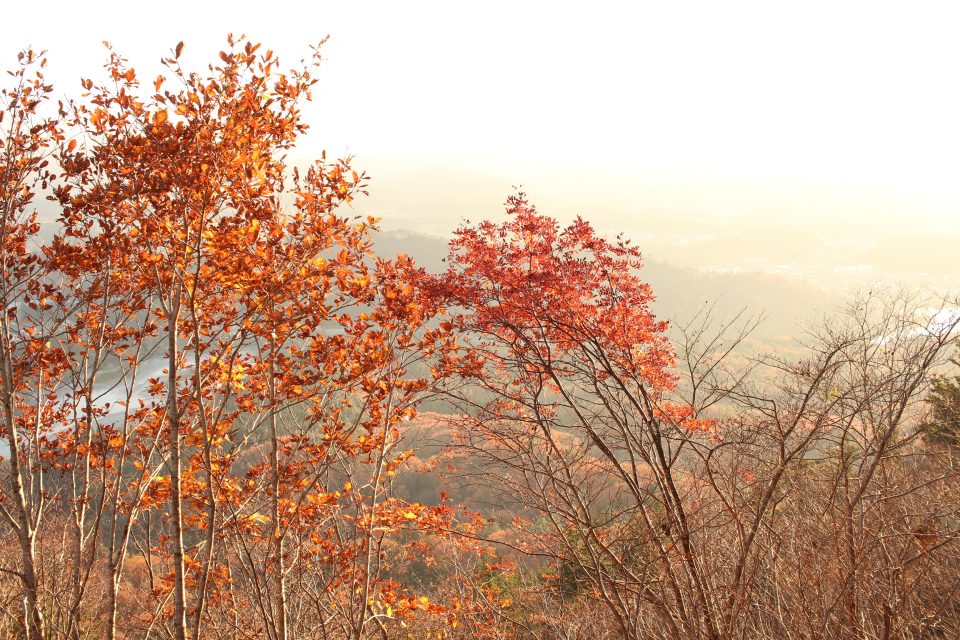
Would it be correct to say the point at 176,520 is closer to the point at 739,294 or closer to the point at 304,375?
the point at 304,375

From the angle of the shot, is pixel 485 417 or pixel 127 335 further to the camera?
pixel 485 417

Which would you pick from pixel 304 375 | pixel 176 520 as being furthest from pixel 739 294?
pixel 176 520

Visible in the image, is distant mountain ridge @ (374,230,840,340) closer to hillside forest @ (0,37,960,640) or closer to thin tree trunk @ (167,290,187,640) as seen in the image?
hillside forest @ (0,37,960,640)

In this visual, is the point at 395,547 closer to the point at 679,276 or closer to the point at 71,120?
the point at 71,120

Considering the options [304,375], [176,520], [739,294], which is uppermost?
[304,375]

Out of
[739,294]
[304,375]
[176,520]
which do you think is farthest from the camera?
[739,294]

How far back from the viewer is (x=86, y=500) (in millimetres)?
4543

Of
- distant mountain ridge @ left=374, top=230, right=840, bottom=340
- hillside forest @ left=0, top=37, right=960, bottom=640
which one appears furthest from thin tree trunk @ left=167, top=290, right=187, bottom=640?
distant mountain ridge @ left=374, top=230, right=840, bottom=340

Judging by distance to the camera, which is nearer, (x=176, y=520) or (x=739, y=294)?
(x=176, y=520)

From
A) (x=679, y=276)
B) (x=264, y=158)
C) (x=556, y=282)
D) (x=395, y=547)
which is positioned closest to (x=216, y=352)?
(x=264, y=158)

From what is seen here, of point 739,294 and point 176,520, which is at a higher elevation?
point 176,520

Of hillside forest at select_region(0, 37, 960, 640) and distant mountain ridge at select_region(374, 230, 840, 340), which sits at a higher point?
hillside forest at select_region(0, 37, 960, 640)

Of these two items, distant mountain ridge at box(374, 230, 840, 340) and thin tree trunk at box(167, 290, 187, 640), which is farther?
distant mountain ridge at box(374, 230, 840, 340)

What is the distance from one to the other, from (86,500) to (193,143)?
10.3ft
